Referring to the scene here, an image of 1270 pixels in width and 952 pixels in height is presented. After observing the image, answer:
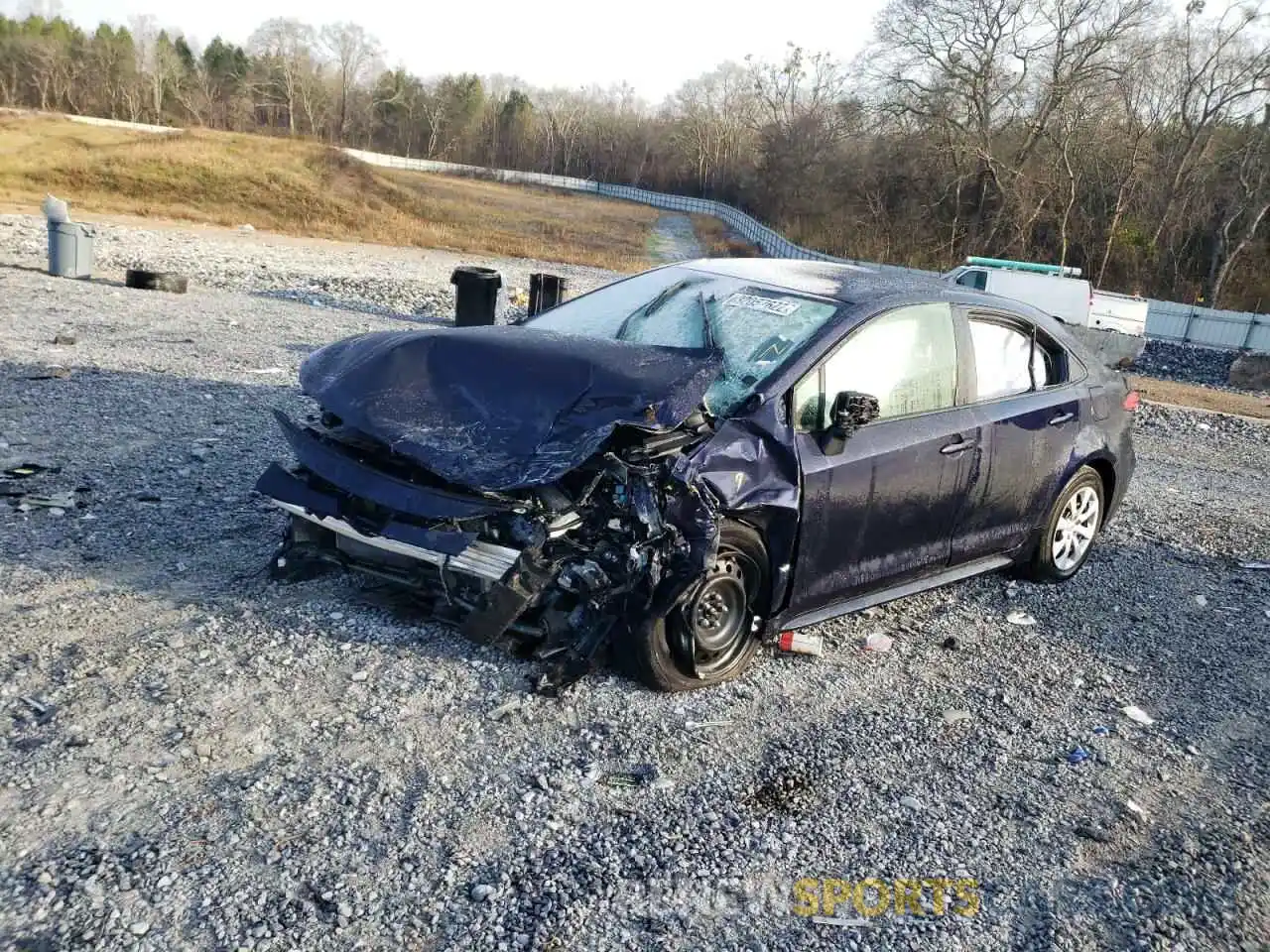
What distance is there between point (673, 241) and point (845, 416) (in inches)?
2017

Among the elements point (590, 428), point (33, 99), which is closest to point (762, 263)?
point (590, 428)

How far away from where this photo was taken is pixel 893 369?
16.5 ft

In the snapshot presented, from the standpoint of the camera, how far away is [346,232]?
36844mm

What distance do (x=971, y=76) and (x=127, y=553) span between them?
141 feet

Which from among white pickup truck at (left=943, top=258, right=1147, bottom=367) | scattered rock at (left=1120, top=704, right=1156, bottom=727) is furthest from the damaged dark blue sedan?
white pickup truck at (left=943, top=258, right=1147, bottom=367)

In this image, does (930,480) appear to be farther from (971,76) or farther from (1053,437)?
(971,76)

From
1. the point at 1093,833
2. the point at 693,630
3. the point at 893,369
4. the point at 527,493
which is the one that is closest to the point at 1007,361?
the point at 893,369

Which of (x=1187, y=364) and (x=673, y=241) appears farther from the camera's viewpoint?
(x=673, y=241)

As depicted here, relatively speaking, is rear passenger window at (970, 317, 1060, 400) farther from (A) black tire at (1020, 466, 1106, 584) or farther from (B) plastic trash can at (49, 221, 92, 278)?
(B) plastic trash can at (49, 221, 92, 278)

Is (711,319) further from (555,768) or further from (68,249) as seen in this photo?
(68,249)

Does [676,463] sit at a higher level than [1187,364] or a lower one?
higher

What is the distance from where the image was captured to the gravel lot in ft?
9.94

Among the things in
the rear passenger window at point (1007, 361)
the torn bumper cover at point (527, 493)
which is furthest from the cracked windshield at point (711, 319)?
the rear passenger window at point (1007, 361)

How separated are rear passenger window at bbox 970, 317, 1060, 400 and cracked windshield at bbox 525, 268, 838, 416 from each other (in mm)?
1047
